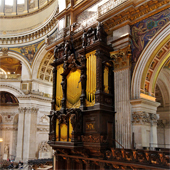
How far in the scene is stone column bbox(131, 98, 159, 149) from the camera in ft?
29.8

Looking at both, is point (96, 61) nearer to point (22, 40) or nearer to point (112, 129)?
point (112, 129)

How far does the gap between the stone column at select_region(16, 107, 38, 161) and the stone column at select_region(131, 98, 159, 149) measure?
13936 mm

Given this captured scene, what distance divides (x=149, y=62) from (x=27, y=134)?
596 inches

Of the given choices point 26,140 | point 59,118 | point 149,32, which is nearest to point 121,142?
point 59,118

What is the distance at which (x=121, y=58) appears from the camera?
404 inches

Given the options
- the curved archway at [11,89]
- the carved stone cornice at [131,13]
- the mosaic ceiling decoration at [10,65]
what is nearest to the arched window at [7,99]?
the curved archway at [11,89]

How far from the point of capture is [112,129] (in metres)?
9.95

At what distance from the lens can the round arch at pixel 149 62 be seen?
9234mm

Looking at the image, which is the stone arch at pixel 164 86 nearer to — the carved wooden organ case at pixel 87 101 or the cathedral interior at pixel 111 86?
the cathedral interior at pixel 111 86

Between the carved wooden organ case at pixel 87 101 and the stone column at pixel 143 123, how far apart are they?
1.15 m

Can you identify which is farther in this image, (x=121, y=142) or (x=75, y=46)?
(x=75, y=46)

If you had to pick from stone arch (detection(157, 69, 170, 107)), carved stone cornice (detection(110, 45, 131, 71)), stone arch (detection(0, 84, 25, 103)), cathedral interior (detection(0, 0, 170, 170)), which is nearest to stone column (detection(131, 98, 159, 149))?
cathedral interior (detection(0, 0, 170, 170))

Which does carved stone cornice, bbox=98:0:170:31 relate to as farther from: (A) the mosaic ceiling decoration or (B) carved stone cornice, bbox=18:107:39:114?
(A) the mosaic ceiling decoration

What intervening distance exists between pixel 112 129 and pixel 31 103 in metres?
13.3
